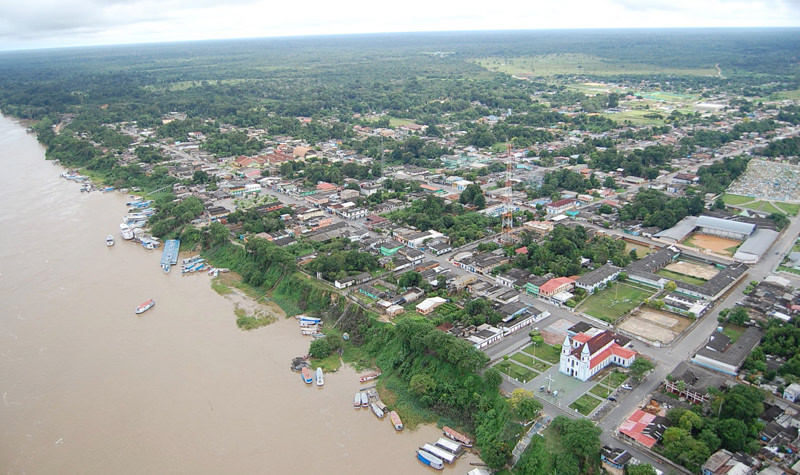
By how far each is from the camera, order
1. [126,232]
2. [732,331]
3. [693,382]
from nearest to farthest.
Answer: [693,382]
[732,331]
[126,232]

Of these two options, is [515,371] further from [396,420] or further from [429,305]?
[429,305]

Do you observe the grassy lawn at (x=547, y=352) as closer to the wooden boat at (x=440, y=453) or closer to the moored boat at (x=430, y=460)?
the wooden boat at (x=440, y=453)

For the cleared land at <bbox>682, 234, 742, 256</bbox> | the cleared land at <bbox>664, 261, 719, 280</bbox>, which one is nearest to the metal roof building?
the cleared land at <bbox>682, 234, 742, 256</bbox>

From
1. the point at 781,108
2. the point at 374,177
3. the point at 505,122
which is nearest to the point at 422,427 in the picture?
the point at 374,177

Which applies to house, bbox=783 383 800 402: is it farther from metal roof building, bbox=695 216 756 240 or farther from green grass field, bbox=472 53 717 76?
green grass field, bbox=472 53 717 76

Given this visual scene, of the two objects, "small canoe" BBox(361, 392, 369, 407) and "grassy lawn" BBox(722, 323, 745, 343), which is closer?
"small canoe" BBox(361, 392, 369, 407)

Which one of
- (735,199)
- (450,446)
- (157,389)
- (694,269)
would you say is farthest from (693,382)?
(735,199)

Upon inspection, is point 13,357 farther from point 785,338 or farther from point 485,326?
point 785,338
